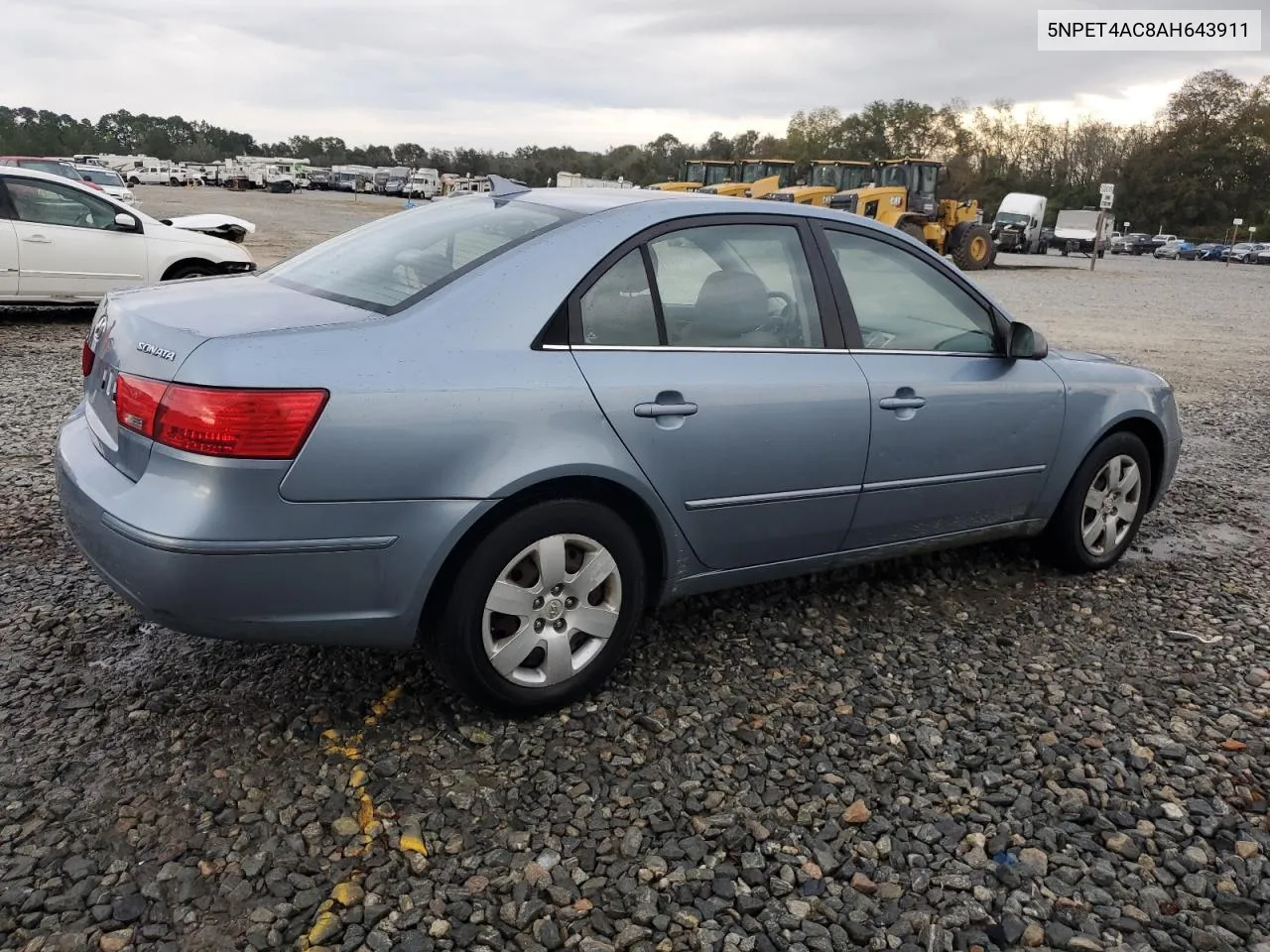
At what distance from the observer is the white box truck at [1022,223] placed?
1863 inches

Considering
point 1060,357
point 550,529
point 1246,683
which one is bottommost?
point 1246,683

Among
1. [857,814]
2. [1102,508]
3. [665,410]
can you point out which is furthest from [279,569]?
[1102,508]

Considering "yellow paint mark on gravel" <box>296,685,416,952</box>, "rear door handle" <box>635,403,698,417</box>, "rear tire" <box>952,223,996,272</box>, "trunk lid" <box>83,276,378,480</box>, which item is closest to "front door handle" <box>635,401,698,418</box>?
"rear door handle" <box>635,403,698,417</box>

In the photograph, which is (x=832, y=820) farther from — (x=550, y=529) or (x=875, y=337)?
(x=875, y=337)

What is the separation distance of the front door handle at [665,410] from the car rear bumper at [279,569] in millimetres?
579

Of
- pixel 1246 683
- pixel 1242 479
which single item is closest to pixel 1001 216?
pixel 1242 479

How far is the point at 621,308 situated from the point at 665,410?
341 mm

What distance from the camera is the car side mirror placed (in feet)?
13.2

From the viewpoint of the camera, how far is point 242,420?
2.53 metres

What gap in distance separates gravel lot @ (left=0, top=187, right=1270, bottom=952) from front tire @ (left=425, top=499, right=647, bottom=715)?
149 mm

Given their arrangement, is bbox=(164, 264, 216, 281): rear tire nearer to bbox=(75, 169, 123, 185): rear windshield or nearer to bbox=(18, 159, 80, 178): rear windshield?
bbox=(18, 159, 80, 178): rear windshield

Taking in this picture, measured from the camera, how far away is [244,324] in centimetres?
278

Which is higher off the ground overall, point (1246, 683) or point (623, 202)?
point (623, 202)

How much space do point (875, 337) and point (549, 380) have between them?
142 cm
